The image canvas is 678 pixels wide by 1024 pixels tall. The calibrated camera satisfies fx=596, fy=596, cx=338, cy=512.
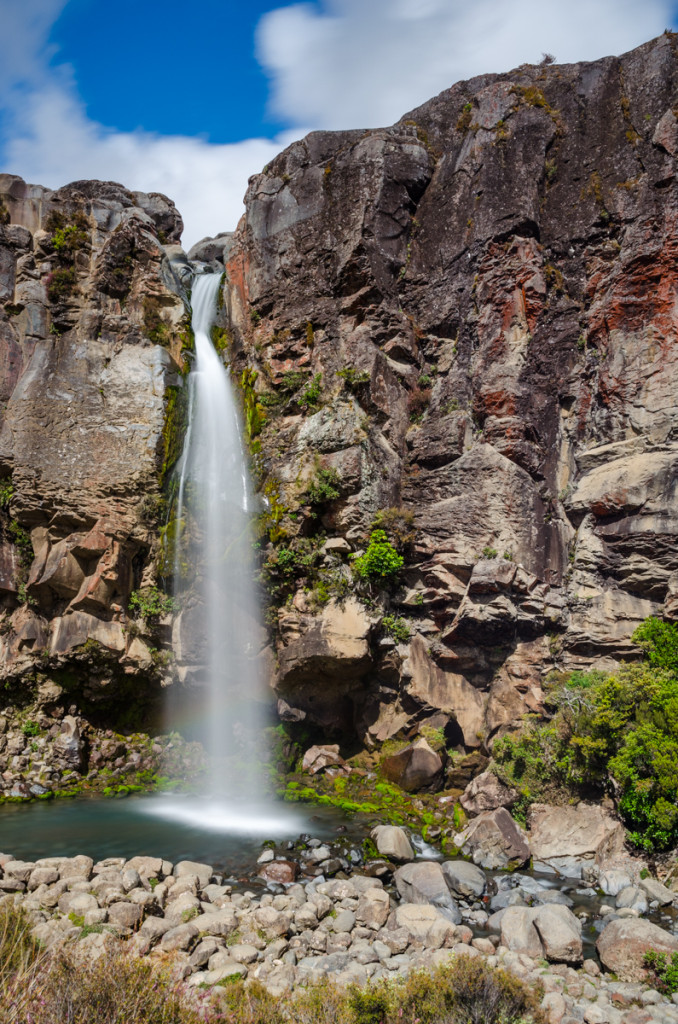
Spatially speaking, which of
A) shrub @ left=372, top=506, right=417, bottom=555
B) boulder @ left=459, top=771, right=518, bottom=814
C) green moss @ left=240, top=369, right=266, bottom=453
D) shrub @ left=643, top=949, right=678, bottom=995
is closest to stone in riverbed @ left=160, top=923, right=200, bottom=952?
shrub @ left=643, top=949, right=678, bottom=995

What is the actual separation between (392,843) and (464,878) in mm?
1645

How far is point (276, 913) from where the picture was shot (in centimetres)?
875

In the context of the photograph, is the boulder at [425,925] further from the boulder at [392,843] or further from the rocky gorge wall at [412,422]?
the rocky gorge wall at [412,422]

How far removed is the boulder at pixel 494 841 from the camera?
11.3m

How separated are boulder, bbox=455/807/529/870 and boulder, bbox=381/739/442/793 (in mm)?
1935

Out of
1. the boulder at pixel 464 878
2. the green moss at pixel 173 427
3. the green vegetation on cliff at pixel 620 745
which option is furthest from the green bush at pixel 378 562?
the boulder at pixel 464 878

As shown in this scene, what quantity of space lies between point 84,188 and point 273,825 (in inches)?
1071

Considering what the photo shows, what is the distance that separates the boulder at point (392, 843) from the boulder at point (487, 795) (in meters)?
1.91

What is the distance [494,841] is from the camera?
11.7 metres

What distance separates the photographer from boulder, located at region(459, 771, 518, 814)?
12.8 meters

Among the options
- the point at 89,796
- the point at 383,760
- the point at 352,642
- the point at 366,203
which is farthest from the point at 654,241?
the point at 89,796

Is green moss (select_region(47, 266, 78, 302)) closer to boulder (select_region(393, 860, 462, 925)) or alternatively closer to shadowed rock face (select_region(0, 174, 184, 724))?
shadowed rock face (select_region(0, 174, 184, 724))

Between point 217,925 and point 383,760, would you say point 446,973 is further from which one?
point 383,760

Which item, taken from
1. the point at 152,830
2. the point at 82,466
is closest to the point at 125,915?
the point at 152,830
